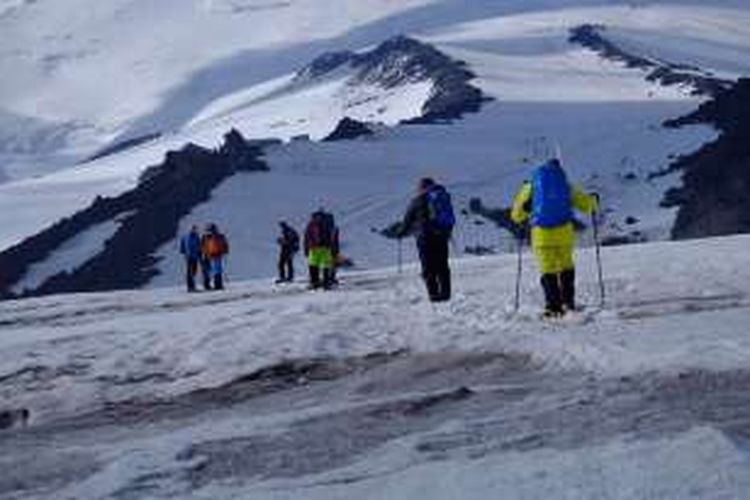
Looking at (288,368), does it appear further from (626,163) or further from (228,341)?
(626,163)

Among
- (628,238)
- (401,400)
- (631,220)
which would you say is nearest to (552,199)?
(401,400)

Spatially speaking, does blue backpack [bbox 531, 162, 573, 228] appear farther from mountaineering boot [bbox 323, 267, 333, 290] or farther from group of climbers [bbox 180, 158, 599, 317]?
mountaineering boot [bbox 323, 267, 333, 290]

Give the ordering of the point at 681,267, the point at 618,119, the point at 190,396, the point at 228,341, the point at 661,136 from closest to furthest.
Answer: the point at 190,396
the point at 228,341
the point at 681,267
the point at 661,136
the point at 618,119

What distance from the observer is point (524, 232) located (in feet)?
76.0

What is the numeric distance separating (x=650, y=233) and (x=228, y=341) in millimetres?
72291

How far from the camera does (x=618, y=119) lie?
147125 millimetres

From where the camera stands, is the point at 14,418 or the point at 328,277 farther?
the point at 328,277

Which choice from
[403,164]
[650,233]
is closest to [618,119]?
[403,164]

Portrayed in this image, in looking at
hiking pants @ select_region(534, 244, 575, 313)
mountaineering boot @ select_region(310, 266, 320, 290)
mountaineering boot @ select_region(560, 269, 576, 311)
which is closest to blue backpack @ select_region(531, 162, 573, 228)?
hiking pants @ select_region(534, 244, 575, 313)

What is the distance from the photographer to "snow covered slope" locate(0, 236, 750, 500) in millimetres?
10422

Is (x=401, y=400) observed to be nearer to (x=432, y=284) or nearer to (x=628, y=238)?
(x=432, y=284)

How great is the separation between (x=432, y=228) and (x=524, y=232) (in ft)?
7.89

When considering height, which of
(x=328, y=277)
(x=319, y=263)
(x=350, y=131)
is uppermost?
(x=350, y=131)

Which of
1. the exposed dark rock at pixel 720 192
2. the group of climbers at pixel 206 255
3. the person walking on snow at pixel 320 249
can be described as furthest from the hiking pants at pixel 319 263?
the exposed dark rock at pixel 720 192
